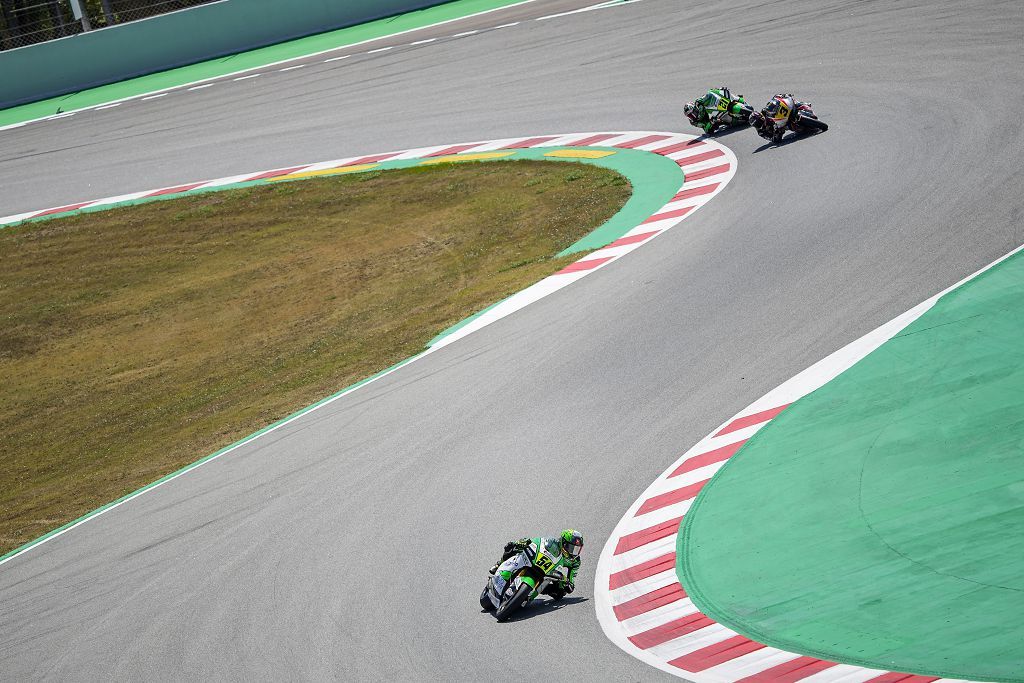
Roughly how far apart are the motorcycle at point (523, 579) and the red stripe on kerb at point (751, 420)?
232cm

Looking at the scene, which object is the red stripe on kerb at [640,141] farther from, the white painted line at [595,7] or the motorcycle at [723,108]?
the white painted line at [595,7]

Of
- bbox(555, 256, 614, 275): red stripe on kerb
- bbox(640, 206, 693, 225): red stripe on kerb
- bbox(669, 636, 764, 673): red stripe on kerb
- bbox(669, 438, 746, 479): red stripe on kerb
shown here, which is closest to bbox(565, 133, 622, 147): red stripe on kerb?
bbox(640, 206, 693, 225): red stripe on kerb

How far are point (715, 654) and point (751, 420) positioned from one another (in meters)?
3.02

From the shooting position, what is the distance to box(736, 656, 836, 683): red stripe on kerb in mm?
5355

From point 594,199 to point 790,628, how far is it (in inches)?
388

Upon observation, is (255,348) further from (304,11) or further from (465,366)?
(304,11)

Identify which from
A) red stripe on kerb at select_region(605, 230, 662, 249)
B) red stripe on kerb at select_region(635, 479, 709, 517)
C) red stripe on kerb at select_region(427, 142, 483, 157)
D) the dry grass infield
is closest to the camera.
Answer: red stripe on kerb at select_region(635, 479, 709, 517)

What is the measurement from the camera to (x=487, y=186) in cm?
1653

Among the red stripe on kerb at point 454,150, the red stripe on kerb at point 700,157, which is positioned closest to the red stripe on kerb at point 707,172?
the red stripe on kerb at point 700,157

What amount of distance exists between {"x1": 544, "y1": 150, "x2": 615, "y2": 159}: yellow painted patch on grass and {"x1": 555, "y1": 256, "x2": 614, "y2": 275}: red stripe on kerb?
4171mm

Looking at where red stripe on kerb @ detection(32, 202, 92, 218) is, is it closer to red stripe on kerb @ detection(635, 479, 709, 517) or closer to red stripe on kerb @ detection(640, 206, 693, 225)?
red stripe on kerb @ detection(640, 206, 693, 225)

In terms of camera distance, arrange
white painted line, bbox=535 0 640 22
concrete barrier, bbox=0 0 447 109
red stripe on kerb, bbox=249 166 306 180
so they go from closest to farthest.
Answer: red stripe on kerb, bbox=249 166 306 180 → white painted line, bbox=535 0 640 22 → concrete barrier, bbox=0 0 447 109

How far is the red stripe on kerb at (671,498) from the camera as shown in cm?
762

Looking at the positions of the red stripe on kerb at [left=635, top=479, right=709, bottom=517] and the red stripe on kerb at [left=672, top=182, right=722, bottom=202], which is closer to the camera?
the red stripe on kerb at [left=635, top=479, right=709, bottom=517]
